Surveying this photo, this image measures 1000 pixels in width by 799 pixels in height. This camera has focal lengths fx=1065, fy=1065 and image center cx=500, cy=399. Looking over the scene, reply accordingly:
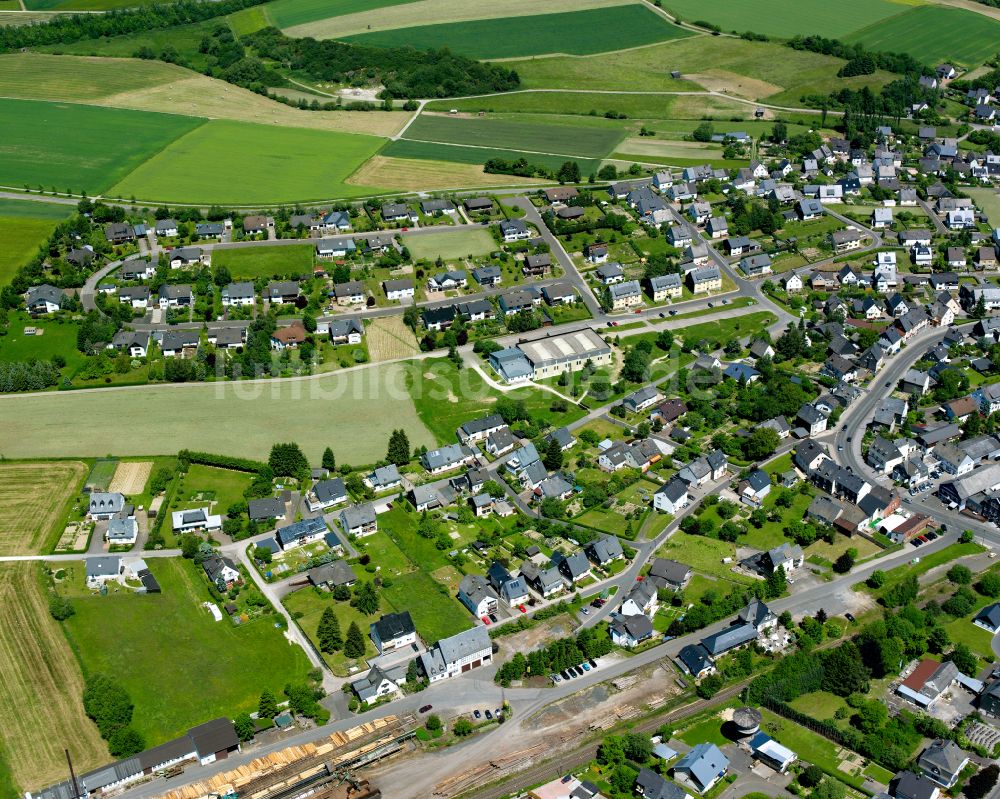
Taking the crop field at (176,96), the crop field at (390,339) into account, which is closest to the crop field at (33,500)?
the crop field at (390,339)

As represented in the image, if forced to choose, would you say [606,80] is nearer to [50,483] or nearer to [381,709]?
[50,483]

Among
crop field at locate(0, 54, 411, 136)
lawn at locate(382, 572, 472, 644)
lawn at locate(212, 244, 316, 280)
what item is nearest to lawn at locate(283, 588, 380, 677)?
lawn at locate(382, 572, 472, 644)

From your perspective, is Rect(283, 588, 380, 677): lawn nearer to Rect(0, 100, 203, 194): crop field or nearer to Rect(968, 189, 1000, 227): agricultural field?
Rect(968, 189, 1000, 227): agricultural field

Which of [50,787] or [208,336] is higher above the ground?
[208,336]

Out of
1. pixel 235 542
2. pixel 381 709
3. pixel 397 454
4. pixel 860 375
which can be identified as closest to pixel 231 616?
pixel 235 542

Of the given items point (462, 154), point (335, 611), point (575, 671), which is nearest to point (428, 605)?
point (335, 611)

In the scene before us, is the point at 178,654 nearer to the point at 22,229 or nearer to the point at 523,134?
the point at 22,229
